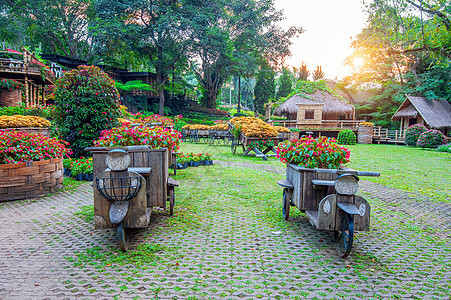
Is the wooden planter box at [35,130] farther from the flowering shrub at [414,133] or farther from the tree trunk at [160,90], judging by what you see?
the flowering shrub at [414,133]

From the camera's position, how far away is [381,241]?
155 inches

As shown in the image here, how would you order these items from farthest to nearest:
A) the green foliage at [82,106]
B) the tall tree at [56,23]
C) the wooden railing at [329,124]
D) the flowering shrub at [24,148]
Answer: the tall tree at [56,23]
the wooden railing at [329,124]
the green foliage at [82,106]
the flowering shrub at [24,148]

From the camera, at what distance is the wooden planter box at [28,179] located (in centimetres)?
546

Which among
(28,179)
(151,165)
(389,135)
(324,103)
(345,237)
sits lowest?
(345,237)

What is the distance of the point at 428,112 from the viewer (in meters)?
23.8

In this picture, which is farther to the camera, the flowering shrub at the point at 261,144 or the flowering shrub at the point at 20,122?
the flowering shrub at the point at 261,144

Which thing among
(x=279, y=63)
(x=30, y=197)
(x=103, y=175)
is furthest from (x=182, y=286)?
(x=279, y=63)

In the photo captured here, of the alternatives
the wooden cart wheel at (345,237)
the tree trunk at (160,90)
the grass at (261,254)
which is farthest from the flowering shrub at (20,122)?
the tree trunk at (160,90)

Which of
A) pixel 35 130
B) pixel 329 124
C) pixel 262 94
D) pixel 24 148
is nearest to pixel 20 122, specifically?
pixel 35 130

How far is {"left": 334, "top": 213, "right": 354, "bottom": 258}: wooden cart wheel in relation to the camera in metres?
3.16

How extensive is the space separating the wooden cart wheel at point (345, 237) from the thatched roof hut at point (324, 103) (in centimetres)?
2722

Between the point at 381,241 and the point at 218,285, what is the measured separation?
2683mm

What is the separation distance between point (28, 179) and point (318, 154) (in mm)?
5973

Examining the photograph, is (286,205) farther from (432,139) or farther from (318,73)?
(318,73)
